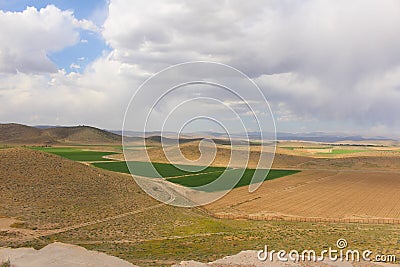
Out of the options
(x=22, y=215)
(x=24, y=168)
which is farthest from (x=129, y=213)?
(x=24, y=168)

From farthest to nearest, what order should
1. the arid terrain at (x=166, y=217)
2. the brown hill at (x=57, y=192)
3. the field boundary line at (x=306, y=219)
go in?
the field boundary line at (x=306, y=219), the brown hill at (x=57, y=192), the arid terrain at (x=166, y=217)

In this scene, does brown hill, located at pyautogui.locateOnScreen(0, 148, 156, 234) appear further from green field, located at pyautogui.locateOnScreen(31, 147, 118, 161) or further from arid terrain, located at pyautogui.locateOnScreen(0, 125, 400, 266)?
green field, located at pyautogui.locateOnScreen(31, 147, 118, 161)

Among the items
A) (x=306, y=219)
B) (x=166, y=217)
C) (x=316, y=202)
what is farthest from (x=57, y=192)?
(x=316, y=202)

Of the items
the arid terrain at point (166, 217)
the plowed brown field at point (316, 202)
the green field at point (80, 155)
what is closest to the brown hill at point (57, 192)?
the arid terrain at point (166, 217)

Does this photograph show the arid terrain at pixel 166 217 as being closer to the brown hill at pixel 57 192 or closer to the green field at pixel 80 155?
the brown hill at pixel 57 192

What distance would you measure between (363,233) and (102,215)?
27921mm

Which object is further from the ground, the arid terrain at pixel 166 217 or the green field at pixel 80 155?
the green field at pixel 80 155

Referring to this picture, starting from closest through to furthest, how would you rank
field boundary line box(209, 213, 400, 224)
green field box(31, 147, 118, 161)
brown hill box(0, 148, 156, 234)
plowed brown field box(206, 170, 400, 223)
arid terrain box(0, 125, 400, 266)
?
arid terrain box(0, 125, 400, 266)
brown hill box(0, 148, 156, 234)
field boundary line box(209, 213, 400, 224)
plowed brown field box(206, 170, 400, 223)
green field box(31, 147, 118, 161)

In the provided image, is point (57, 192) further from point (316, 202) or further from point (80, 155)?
point (80, 155)

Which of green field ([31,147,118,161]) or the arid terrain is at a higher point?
green field ([31,147,118,161])

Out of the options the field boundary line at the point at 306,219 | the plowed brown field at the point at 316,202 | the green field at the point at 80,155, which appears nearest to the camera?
the field boundary line at the point at 306,219

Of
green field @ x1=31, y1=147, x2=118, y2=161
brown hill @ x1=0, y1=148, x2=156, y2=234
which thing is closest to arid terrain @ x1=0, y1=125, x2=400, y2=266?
brown hill @ x1=0, y1=148, x2=156, y2=234

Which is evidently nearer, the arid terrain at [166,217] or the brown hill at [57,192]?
the arid terrain at [166,217]

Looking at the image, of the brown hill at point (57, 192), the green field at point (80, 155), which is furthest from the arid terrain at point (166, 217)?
the green field at point (80, 155)
